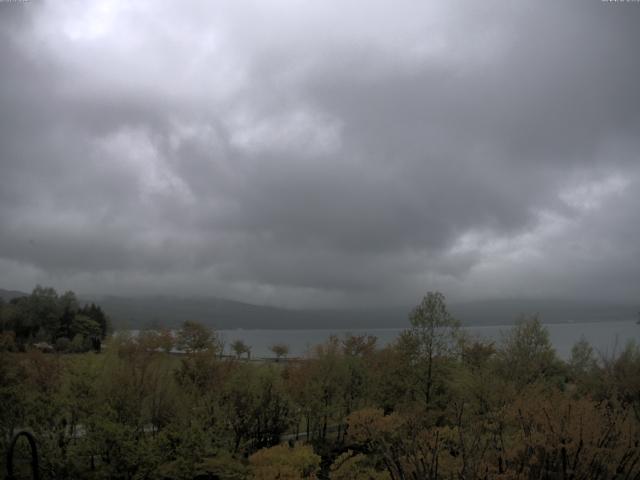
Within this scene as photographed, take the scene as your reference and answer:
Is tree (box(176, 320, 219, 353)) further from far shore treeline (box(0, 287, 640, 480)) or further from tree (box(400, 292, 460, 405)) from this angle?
tree (box(400, 292, 460, 405))

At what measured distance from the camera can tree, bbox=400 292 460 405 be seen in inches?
1291

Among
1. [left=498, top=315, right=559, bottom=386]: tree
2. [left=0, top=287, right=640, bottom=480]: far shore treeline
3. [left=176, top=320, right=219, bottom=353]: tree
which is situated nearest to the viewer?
[left=0, top=287, right=640, bottom=480]: far shore treeline

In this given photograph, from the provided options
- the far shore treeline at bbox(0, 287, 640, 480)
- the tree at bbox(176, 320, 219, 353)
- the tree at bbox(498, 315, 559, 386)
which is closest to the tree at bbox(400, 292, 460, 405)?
the far shore treeline at bbox(0, 287, 640, 480)

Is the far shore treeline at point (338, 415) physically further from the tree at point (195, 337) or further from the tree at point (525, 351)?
the tree at point (195, 337)

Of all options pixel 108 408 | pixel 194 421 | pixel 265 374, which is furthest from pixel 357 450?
pixel 108 408

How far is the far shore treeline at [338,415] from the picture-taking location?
14195 mm

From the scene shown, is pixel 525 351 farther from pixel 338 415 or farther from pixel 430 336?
pixel 338 415

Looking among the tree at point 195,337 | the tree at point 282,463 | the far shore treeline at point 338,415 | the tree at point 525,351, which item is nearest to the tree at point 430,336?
the far shore treeline at point 338,415

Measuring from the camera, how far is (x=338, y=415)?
3228cm

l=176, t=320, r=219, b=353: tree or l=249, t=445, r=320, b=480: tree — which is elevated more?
l=176, t=320, r=219, b=353: tree

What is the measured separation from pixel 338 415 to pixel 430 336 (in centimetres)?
739

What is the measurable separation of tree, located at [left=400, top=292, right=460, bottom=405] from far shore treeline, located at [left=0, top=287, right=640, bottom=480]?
6 cm

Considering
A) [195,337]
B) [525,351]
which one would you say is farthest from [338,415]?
[195,337]

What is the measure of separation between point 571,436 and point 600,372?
1370 inches
